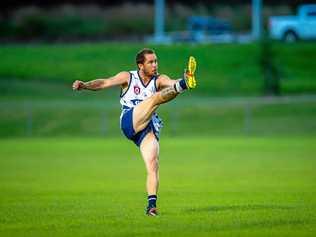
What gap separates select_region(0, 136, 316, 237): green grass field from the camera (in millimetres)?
14812

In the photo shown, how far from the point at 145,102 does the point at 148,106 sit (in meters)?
0.07

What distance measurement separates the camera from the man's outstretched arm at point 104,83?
53.1 ft

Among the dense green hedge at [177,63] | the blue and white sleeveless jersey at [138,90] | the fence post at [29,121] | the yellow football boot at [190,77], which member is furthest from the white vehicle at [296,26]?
the yellow football boot at [190,77]

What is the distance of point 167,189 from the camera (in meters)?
21.5

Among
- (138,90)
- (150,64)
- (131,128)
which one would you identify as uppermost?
(150,64)

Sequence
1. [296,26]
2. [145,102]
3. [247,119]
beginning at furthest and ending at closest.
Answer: [296,26] → [247,119] → [145,102]

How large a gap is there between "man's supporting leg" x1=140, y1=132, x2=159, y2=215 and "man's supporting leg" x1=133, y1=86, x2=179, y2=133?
0.23 m

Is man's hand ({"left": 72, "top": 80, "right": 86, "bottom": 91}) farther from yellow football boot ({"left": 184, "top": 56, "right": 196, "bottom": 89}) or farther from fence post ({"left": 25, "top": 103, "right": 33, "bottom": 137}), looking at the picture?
fence post ({"left": 25, "top": 103, "right": 33, "bottom": 137})

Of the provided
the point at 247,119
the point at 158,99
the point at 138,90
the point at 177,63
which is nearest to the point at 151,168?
the point at 158,99

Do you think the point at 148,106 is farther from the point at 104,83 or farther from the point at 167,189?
the point at 167,189

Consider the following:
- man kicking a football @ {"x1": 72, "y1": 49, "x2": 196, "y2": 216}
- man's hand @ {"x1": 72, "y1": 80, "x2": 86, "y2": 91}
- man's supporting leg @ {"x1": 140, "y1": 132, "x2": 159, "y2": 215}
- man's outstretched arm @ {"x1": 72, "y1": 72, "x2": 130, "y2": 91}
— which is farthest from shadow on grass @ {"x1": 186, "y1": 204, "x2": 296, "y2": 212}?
man's hand @ {"x1": 72, "y1": 80, "x2": 86, "y2": 91}

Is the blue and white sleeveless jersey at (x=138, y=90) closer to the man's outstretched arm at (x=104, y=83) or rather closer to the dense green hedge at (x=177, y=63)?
the man's outstretched arm at (x=104, y=83)

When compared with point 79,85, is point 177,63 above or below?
above

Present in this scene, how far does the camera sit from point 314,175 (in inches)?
982
